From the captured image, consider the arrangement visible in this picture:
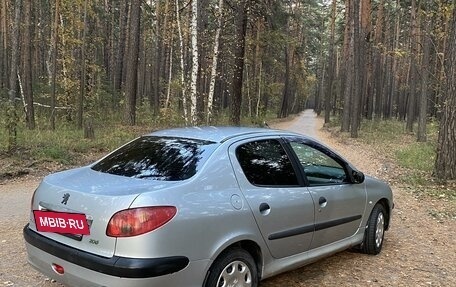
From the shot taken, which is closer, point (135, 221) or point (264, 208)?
point (135, 221)

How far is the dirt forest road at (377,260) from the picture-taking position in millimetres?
4531

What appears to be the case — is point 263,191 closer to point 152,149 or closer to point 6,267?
point 152,149

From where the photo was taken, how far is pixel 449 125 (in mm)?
10039

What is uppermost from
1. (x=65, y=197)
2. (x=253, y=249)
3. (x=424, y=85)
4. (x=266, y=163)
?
(x=424, y=85)

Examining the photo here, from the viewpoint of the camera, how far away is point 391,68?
47.0m

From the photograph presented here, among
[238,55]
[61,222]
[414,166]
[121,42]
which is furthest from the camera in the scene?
[121,42]

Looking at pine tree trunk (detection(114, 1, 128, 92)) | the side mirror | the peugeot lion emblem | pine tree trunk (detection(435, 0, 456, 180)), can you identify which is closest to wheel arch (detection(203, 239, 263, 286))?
the peugeot lion emblem

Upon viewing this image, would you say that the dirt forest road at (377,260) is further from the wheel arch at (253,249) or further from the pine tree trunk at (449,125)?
the pine tree trunk at (449,125)

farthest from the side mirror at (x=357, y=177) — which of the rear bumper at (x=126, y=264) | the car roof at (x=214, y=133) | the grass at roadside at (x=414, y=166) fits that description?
the grass at roadside at (x=414, y=166)

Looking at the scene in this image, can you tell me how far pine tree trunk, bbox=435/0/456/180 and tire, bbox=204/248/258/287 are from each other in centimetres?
809

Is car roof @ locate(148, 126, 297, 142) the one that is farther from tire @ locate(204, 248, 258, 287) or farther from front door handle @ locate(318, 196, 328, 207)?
tire @ locate(204, 248, 258, 287)

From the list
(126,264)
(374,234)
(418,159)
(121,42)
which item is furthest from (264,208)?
(121,42)

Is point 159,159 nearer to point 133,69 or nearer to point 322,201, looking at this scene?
point 322,201

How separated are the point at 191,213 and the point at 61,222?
3.41 feet
